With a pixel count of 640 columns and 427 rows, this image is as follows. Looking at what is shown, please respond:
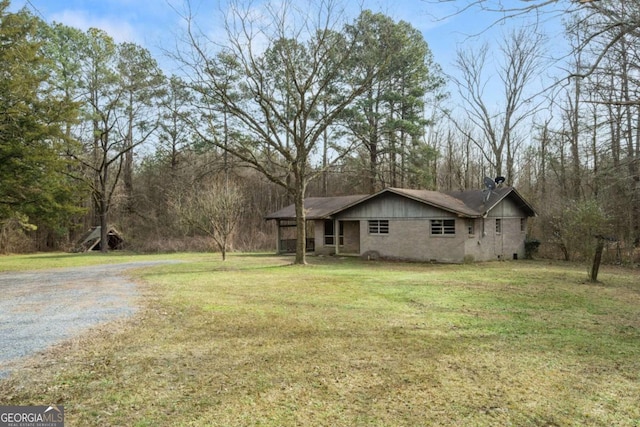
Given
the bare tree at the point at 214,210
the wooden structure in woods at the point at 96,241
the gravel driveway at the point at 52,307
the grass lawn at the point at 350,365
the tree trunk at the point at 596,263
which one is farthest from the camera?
the wooden structure in woods at the point at 96,241

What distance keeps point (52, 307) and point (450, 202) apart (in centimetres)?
1761

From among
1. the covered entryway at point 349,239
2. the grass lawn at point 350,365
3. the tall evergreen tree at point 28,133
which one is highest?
the tall evergreen tree at point 28,133

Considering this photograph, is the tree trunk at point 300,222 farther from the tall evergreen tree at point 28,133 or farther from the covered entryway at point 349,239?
the tall evergreen tree at point 28,133

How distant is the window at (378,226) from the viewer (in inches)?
897

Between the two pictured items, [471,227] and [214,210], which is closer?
[471,227]

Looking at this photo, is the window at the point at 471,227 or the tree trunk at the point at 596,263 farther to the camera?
the window at the point at 471,227

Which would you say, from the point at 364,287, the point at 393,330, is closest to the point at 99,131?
the point at 364,287

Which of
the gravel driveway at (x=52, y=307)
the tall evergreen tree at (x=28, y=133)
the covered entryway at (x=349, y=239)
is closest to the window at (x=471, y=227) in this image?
the covered entryway at (x=349, y=239)

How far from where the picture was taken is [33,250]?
3366 centimetres

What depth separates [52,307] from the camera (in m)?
9.19

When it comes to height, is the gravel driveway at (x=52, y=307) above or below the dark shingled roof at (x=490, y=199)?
below

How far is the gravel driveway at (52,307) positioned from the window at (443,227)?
13.9m

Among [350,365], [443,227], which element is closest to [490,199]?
[443,227]

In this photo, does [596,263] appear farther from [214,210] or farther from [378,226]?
[214,210]
